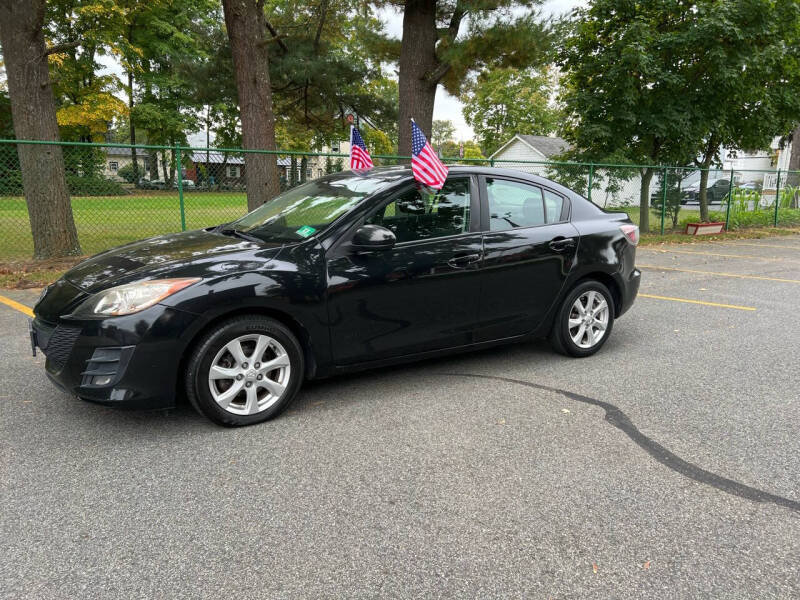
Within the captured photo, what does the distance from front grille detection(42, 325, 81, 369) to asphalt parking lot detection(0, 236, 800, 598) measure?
1.47ft

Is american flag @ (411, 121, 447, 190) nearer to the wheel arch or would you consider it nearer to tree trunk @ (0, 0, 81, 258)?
the wheel arch

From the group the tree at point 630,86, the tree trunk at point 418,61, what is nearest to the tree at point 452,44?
the tree trunk at point 418,61

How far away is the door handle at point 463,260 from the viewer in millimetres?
4199

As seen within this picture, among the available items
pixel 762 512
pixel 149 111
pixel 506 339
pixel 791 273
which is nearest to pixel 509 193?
pixel 506 339

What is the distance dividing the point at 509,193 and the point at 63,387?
3316mm

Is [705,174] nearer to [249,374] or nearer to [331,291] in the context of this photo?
[331,291]

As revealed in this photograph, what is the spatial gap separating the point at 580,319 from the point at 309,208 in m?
2.41

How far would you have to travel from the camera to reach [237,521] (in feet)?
8.67

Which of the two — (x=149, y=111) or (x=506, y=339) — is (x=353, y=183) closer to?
(x=506, y=339)

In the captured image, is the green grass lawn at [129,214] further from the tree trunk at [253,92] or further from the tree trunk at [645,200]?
the tree trunk at [645,200]

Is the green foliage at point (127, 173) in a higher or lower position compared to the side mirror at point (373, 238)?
higher

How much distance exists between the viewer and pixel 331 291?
3752 mm

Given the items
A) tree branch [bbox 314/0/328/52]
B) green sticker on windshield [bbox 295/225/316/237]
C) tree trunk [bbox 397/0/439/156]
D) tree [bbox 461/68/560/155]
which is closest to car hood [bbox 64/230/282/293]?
green sticker on windshield [bbox 295/225/316/237]

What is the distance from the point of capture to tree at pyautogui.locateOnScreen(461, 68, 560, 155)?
59531 millimetres
